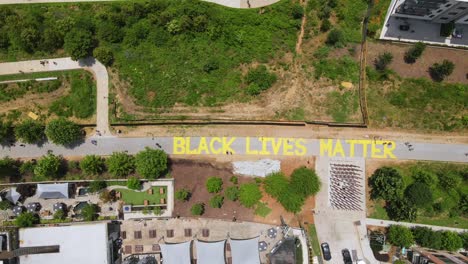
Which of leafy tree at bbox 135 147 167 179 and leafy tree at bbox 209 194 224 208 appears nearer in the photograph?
leafy tree at bbox 135 147 167 179

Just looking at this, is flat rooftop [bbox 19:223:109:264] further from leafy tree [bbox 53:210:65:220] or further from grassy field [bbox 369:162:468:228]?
grassy field [bbox 369:162:468:228]

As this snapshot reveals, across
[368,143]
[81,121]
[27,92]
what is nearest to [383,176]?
[368,143]

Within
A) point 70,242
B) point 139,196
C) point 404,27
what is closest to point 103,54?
point 139,196

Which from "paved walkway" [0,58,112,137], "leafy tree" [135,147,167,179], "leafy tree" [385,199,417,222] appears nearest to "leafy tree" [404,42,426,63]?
"leafy tree" [385,199,417,222]

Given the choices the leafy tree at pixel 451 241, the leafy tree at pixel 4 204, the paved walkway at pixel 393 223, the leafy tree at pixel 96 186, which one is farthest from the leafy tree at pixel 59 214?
the leafy tree at pixel 451 241

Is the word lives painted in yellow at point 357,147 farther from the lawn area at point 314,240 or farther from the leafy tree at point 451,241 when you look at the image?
the leafy tree at point 451,241

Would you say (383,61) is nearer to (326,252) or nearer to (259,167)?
(259,167)
